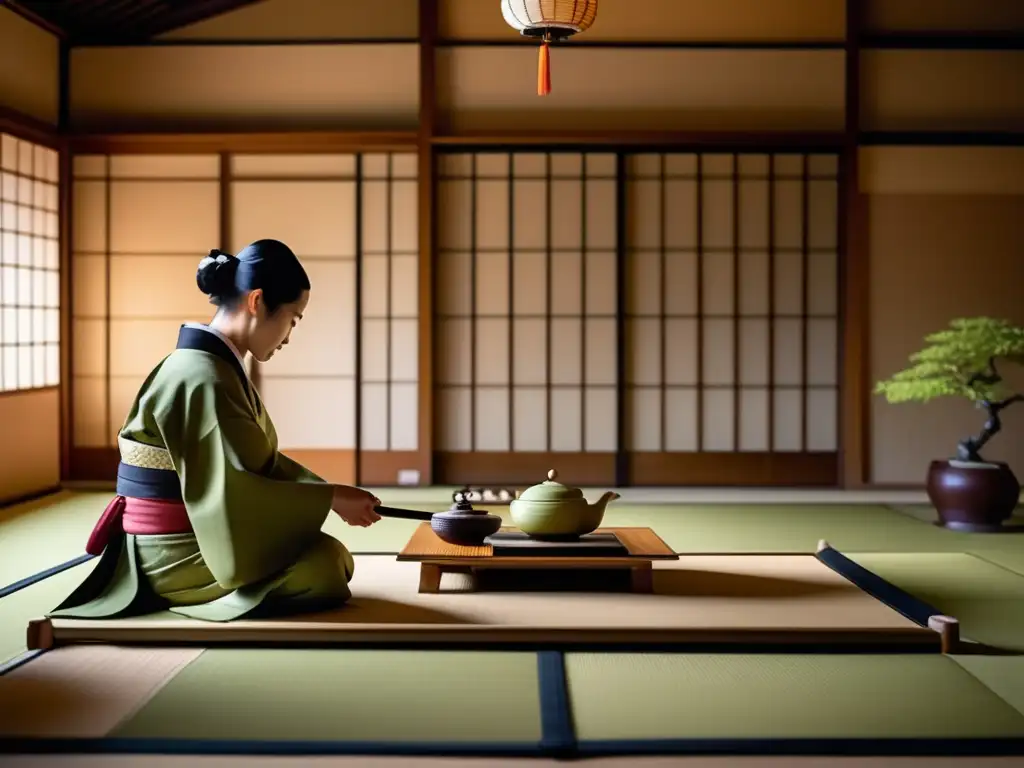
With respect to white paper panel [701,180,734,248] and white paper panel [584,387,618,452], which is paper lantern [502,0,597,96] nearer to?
white paper panel [701,180,734,248]

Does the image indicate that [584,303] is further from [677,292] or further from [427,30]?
[427,30]

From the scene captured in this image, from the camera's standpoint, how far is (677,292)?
23.6ft

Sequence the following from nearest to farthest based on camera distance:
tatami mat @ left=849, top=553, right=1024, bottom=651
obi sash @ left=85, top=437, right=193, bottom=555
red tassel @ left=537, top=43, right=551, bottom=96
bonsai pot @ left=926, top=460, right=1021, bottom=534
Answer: obi sash @ left=85, top=437, right=193, bottom=555, tatami mat @ left=849, top=553, right=1024, bottom=651, red tassel @ left=537, top=43, right=551, bottom=96, bonsai pot @ left=926, top=460, right=1021, bottom=534

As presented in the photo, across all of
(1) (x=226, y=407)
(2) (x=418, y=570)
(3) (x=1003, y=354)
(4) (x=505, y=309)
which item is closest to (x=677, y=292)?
(4) (x=505, y=309)

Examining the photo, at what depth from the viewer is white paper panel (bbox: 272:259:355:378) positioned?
7.14 m

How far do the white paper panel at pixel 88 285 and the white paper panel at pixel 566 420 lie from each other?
2772 millimetres

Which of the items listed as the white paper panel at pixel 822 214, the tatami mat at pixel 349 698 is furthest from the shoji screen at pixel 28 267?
the white paper panel at pixel 822 214

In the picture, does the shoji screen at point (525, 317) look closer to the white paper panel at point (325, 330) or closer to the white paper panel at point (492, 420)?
the white paper panel at point (492, 420)

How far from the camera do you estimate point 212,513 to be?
3.08 metres

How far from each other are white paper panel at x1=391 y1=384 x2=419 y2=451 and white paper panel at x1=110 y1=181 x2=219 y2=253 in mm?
1418

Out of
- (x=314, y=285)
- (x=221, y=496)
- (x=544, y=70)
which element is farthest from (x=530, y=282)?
(x=221, y=496)

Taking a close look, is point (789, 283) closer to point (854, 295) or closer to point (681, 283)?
point (854, 295)

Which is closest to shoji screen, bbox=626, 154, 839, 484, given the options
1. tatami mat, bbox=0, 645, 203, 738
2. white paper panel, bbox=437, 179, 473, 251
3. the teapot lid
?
white paper panel, bbox=437, 179, 473, 251

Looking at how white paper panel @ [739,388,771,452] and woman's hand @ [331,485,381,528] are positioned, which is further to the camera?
white paper panel @ [739,388,771,452]
